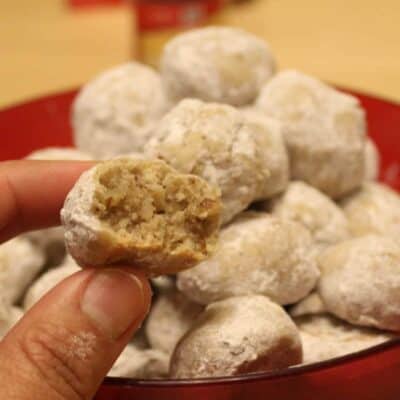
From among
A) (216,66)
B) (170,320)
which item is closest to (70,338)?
(170,320)

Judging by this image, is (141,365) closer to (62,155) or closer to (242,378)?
(242,378)

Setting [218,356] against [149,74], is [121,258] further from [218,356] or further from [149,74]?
[149,74]

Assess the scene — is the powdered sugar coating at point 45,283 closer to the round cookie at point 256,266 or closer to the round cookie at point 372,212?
the round cookie at point 256,266

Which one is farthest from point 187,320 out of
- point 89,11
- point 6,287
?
point 89,11

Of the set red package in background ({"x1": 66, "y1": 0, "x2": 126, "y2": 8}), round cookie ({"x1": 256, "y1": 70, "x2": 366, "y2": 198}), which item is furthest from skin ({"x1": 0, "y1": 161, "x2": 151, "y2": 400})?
red package in background ({"x1": 66, "y1": 0, "x2": 126, "y2": 8})

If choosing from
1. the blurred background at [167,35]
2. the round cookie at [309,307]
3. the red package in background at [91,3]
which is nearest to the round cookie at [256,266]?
the round cookie at [309,307]

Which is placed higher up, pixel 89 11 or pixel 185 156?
pixel 185 156
